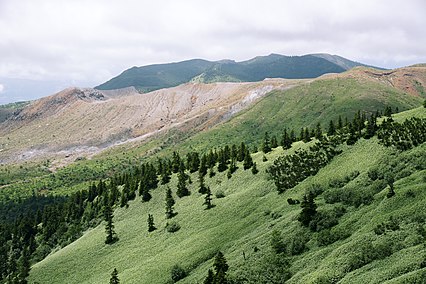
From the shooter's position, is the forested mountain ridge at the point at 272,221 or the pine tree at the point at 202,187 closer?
the forested mountain ridge at the point at 272,221

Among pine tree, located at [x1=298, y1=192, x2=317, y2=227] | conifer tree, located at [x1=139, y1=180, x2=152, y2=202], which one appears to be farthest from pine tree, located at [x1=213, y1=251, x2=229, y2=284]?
conifer tree, located at [x1=139, y1=180, x2=152, y2=202]

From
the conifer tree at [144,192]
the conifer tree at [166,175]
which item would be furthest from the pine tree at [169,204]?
the conifer tree at [166,175]

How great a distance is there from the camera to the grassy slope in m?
49.7

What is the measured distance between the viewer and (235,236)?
78500 millimetres

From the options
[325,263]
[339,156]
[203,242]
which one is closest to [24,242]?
[203,242]

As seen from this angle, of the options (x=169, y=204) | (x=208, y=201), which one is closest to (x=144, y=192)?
(x=169, y=204)

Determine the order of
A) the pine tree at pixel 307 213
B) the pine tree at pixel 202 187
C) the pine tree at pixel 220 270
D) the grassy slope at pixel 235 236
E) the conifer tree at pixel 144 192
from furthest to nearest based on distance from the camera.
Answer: the conifer tree at pixel 144 192 < the pine tree at pixel 202 187 < the pine tree at pixel 307 213 < the pine tree at pixel 220 270 < the grassy slope at pixel 235 236

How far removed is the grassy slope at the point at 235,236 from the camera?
163 ft

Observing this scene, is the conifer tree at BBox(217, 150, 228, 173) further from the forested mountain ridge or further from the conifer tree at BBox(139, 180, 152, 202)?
the conifer tree at BBox(139, 180, 152, 202)

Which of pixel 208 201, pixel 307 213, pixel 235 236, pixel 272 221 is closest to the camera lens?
pixel 307 213

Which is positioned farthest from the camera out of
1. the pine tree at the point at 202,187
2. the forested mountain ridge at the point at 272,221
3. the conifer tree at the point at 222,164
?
the conifer tree at the point at 222,164

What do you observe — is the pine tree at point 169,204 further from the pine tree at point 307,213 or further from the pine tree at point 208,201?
the pine tree at point 307,213

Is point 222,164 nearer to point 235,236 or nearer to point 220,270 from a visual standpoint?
point 235,236

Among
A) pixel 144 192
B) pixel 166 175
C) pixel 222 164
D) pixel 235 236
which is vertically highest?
pixel 222 164
